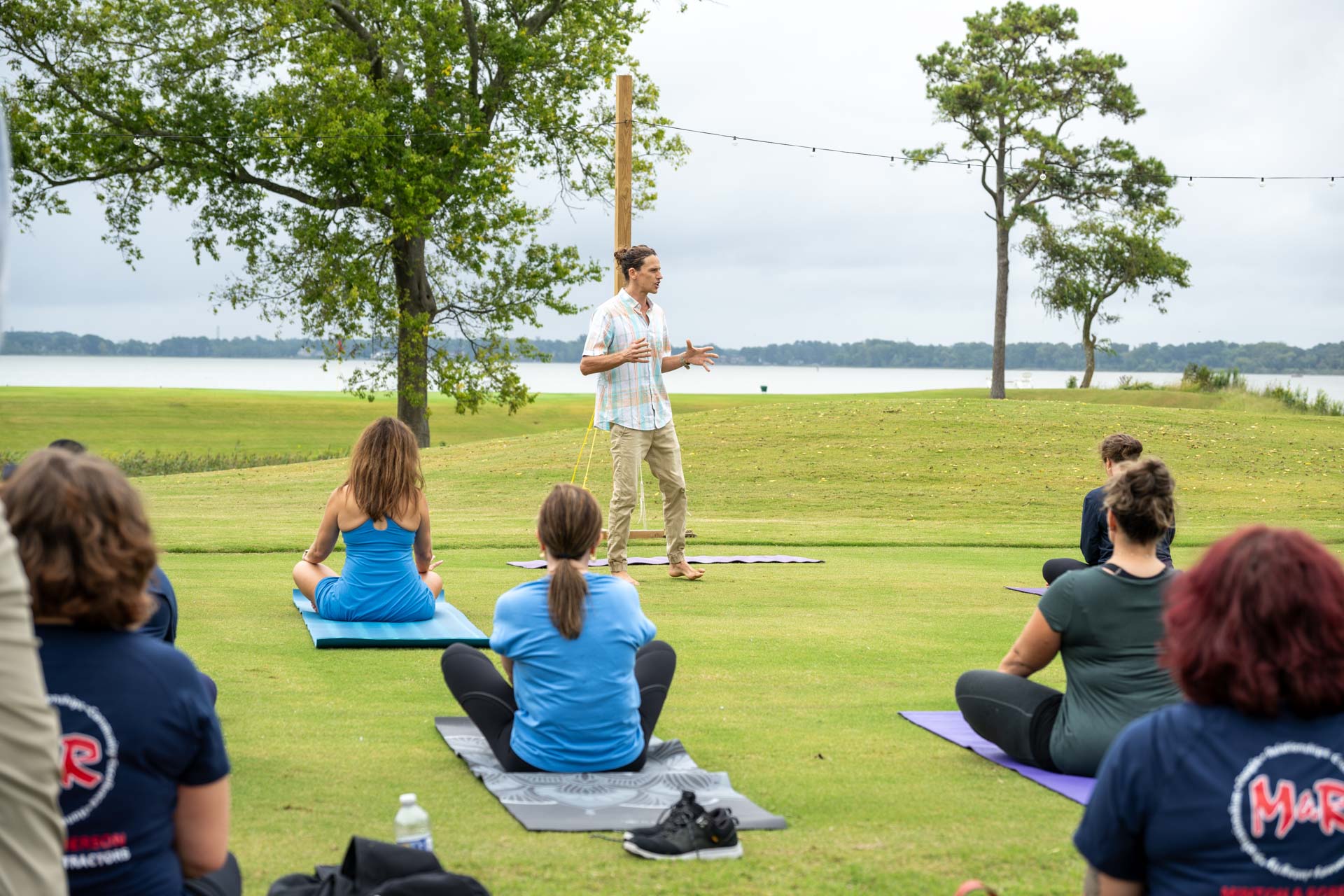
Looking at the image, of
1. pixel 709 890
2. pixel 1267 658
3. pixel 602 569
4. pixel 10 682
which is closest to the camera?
pixel 10 682

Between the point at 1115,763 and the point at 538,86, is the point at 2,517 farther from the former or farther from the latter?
the point at 538,86

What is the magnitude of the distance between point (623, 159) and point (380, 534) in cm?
742

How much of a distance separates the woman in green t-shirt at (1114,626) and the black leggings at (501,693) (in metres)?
1.48

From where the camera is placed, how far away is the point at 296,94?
28703 mm

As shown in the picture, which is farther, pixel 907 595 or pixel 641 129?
pixel 641 129

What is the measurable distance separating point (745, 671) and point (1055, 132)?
3911 centimetres

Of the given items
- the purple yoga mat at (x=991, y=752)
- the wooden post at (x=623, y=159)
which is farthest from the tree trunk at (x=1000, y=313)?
the purple yoga mat at (x=991, y=752)

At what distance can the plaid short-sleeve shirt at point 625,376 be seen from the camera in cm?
1022

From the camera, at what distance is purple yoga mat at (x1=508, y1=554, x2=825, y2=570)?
11617 millimetres

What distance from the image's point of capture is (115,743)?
2512 millimetres

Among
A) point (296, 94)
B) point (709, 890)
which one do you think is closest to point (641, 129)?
point (296, 94)

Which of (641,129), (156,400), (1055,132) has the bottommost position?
(156,400)

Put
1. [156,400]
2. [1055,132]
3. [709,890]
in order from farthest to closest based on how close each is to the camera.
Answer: [156,400] → [1055,132] → [709,890]

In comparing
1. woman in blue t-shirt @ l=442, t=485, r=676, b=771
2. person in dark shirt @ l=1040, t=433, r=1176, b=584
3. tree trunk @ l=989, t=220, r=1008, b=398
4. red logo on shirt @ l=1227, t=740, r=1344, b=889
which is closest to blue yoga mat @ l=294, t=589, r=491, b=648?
woman in blue t-shirt @ l=442, t=485, r=676, b=771
